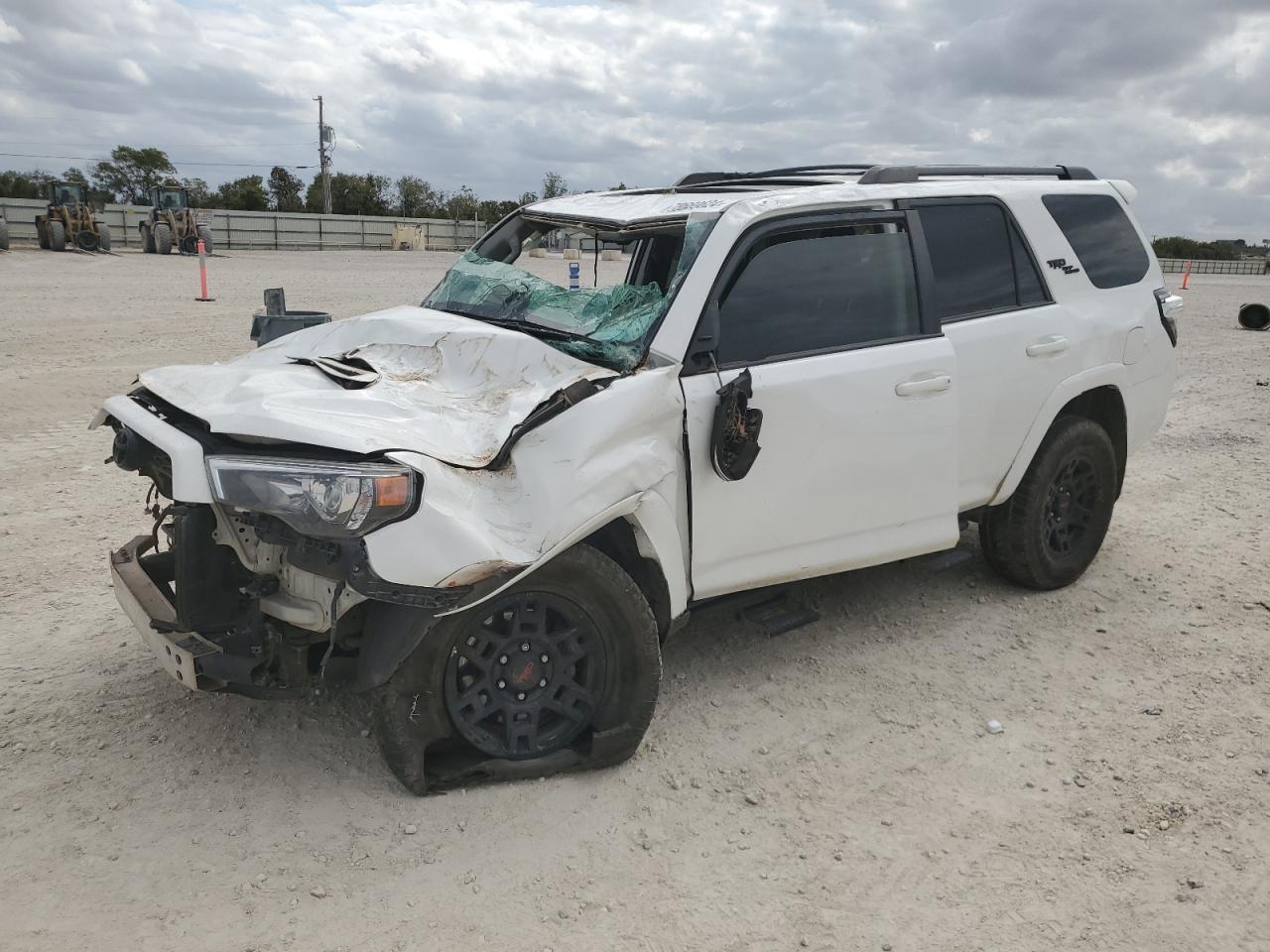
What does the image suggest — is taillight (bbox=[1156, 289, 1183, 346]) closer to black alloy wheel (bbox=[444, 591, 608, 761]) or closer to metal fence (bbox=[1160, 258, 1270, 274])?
black alloy wheel (bbox=[444, 591, 608, 761])

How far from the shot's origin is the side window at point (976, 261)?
4480 millimetres

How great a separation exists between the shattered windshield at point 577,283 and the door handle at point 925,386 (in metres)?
A: 1.00

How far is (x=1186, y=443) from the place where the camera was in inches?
342

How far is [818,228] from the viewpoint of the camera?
405 centimetres

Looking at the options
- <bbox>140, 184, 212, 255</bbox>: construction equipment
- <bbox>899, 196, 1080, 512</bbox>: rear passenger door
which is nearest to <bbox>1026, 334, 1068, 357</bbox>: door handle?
<bbox>899, 196, 1080, 512</bbox>: rear passenger door

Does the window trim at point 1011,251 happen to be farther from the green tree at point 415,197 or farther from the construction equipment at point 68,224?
the green tree at point 415,197

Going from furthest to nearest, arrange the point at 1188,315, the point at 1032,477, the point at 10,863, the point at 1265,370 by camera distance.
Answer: the point at 1188,315
the point at 1265,370
the point at 1032,477
the point at 10,863

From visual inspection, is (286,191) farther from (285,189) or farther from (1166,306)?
(1166,306)

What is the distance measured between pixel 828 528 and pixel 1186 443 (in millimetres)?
6061

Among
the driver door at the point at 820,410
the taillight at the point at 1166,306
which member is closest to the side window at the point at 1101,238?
the taillight at the point at 1166,306

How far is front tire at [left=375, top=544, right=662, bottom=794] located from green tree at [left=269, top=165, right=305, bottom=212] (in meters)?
70.2

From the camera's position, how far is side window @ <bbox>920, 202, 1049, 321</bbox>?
448 cm

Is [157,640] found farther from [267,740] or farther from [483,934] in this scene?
[483,934]

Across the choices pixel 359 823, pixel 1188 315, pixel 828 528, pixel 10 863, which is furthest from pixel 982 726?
pixel 1188 315
